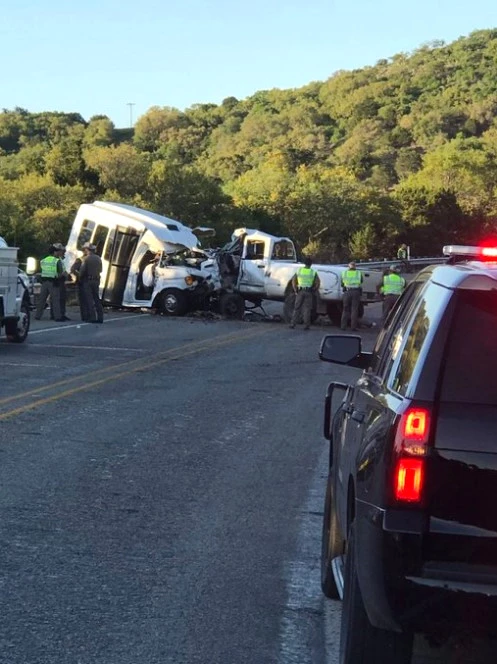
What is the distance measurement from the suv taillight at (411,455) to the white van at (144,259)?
26334 mm

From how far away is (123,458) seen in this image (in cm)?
934

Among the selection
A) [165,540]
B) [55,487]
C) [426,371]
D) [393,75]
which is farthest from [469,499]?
[393,75]

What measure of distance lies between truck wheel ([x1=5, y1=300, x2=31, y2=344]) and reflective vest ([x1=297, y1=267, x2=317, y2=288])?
9488mm

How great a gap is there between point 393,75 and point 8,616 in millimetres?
191858

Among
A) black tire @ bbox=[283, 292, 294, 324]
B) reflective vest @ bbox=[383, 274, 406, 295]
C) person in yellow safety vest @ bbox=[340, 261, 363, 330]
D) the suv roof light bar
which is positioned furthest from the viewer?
black tire @ bbox=[283, 292, 294, 324]

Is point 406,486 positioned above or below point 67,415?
above

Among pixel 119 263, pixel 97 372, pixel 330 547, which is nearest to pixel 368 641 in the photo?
pixel 330 547

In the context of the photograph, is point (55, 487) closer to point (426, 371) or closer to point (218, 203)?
point (426, 371)

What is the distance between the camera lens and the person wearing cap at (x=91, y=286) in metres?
25.2

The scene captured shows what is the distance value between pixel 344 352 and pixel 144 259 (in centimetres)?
2481

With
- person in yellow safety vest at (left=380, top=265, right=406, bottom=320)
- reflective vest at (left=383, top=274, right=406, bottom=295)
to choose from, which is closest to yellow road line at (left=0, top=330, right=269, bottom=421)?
person in yellow safety vest at (left=380, top=265, right=406, bottom=320)

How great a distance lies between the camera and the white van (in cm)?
2998

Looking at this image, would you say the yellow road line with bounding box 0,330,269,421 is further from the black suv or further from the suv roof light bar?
the black suv

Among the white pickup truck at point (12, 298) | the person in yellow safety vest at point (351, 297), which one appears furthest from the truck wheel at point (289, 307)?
the white pickup truck at point (12, 298)
